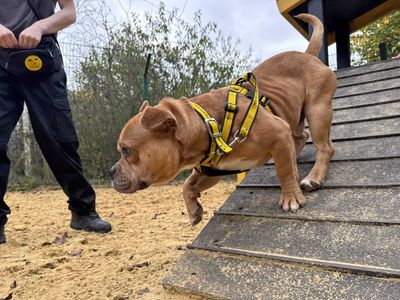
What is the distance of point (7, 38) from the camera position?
2896 millimetres

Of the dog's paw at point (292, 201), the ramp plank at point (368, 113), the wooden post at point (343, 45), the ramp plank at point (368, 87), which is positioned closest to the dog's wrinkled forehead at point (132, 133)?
the dog's paw at point (292, 201)

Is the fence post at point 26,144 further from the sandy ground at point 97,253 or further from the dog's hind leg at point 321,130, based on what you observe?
the dog's hind leg at point 321,130

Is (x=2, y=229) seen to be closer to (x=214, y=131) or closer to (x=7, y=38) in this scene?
(x=7, y=38)

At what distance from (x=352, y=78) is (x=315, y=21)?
209 cm

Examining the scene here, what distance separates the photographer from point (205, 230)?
246cm

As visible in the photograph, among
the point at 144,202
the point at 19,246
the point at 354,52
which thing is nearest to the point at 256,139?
the point at 19,246

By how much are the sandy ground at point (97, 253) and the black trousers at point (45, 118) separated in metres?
0.51

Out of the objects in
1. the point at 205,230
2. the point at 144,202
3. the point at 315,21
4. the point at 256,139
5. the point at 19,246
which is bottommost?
the point at 144,202

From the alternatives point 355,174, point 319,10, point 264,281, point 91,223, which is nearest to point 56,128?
point 91,223

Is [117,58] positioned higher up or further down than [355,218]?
higher up

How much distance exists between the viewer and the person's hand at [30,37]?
293 centimetres

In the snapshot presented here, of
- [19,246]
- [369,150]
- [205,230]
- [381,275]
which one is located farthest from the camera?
[19,246]

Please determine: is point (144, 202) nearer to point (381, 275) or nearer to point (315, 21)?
point (315, 21)

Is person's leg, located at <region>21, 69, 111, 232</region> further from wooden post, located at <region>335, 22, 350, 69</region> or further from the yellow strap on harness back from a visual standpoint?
wooden post, located at <region>335, 22, 350, 69</region>
